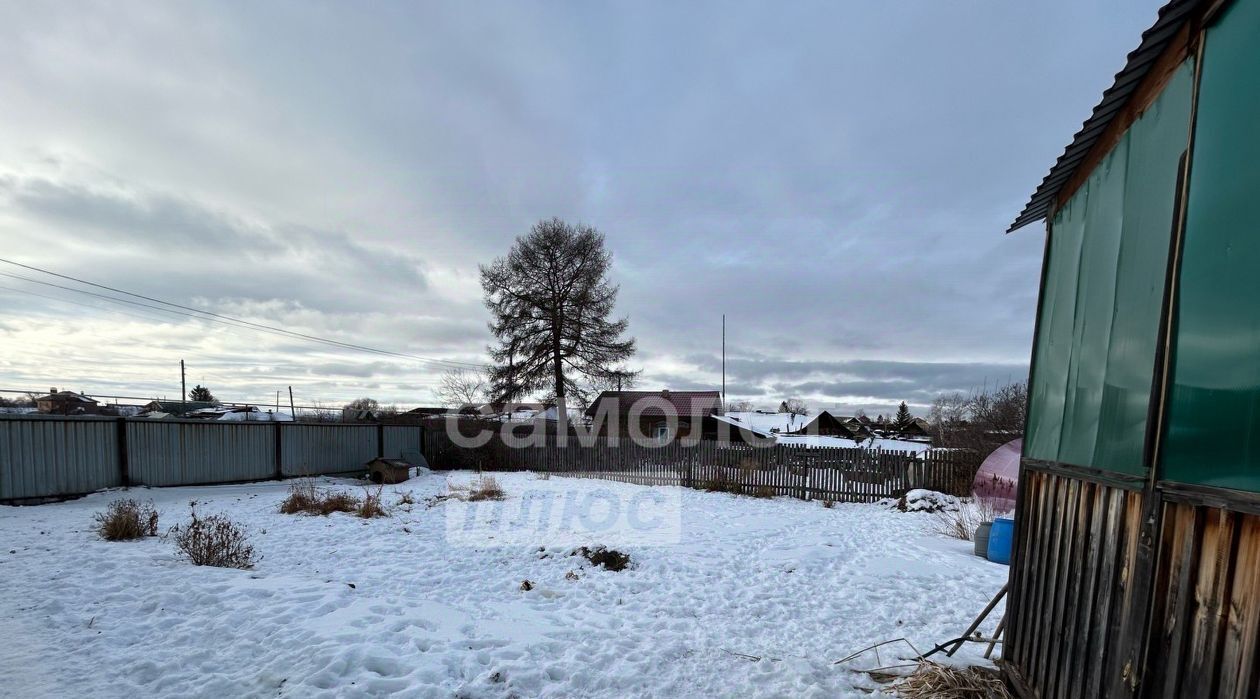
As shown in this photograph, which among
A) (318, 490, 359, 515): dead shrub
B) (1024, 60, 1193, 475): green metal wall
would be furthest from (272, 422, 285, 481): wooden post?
(1024, 60, 1193, 475): green metal wall

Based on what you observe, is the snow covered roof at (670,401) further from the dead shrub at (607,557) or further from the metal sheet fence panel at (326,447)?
the dead shrub at (607,557)

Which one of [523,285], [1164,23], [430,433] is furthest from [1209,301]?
[523,285]

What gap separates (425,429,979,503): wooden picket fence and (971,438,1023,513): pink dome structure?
6.34 ft

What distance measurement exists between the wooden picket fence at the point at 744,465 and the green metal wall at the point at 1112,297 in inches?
374

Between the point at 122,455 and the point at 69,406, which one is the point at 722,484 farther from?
the point at 69,406

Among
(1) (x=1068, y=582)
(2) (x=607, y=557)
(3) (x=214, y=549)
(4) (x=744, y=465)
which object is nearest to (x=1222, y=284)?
(1) (x=1068, y=582)

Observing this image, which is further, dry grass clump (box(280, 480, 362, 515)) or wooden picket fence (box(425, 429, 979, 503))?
wooden picket fence (box(425, 429, 979, 503))

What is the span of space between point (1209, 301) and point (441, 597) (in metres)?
5.72

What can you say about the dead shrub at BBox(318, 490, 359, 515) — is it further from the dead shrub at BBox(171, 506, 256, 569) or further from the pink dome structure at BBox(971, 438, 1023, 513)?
the pink dome structure at BBox(971, 438, 1023, 513)

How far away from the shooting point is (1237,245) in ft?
5.66

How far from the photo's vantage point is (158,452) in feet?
37.7

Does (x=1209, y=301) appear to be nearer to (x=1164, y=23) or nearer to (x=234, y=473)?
(x=1164, y=23)

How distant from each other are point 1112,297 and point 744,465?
11848 mm

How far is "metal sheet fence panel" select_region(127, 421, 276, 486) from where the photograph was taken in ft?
36.8
